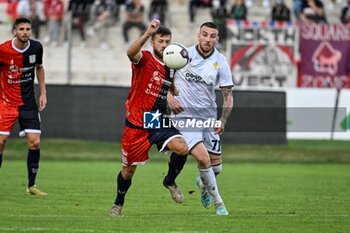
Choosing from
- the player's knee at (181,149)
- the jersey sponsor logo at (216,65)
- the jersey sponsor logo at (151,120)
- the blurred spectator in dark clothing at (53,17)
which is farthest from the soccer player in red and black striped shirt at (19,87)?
the blurred spectator in dark clothing at (53,17)

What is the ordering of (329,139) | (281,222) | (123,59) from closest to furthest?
1. (281,222)
2. (329,139)
3. (123,59)

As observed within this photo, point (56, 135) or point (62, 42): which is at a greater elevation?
point (62, 42)

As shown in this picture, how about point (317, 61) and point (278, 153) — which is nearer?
point (278, 153)

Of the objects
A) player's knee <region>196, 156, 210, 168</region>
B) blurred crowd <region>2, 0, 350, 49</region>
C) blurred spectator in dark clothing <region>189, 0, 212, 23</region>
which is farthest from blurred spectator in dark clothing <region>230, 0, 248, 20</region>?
player's knee <region>196, 156, 210, 168</region>

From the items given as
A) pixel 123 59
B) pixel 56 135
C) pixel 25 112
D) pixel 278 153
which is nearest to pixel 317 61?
pixel 278 153

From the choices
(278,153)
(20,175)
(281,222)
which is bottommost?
(278,153)

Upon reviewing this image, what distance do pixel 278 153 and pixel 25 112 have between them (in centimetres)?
1327

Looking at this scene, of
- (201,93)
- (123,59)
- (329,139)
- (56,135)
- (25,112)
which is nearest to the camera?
(201,93)

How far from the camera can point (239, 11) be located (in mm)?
31984

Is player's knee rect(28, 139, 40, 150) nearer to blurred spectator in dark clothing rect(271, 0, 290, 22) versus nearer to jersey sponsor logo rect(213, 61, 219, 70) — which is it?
jersey sponsor logo rect(213, 61, 219, 70)

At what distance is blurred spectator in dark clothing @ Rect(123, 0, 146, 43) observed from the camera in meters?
30.9

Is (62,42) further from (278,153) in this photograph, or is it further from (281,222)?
(281,222)

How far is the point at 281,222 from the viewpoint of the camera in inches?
492

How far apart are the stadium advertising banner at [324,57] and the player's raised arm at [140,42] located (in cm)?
1879
